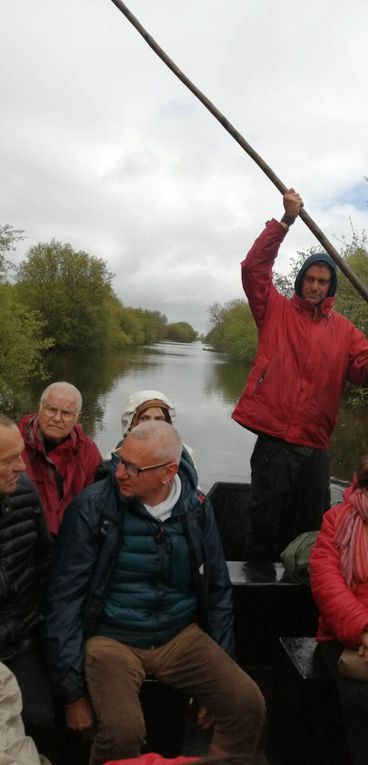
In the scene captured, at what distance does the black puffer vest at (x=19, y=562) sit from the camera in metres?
2.15

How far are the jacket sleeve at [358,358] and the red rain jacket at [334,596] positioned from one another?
1075mm

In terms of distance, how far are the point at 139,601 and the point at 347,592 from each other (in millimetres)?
721

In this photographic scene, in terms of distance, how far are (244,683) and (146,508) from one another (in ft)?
2.28

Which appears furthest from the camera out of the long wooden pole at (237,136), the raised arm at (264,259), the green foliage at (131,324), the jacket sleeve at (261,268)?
the green foliage at (131,324)

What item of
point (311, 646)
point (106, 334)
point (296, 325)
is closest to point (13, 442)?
point (311, 646)

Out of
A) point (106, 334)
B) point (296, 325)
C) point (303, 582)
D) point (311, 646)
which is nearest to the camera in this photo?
point (311, 646)

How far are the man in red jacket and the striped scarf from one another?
98 centimetres

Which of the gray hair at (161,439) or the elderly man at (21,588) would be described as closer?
the elderly man at (21,588)

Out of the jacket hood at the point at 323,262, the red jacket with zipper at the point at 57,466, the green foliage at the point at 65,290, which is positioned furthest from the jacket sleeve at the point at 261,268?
the green foliage at the point at 65,290

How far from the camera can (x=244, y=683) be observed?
7.14ft

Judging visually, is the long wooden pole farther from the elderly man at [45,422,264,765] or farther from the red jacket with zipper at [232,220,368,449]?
the elderly man at [45,422,264,765]

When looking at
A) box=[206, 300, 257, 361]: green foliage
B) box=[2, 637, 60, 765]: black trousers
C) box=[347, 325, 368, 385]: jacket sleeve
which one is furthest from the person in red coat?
box=[206, 300, 257, 361]: green foliage

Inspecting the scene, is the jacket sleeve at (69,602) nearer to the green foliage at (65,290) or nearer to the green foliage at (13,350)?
the green foliage at (13,350)

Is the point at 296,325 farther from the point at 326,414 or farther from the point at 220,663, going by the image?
the point at 220,663
